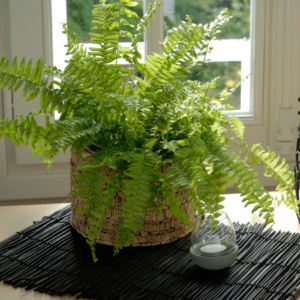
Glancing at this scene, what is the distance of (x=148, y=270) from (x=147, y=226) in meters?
0.09

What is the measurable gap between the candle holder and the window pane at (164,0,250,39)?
1.47 metres

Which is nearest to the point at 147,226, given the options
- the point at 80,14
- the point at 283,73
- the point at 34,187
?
the point at 34,187

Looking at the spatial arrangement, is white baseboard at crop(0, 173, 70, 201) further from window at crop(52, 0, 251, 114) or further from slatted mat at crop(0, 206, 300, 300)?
slatted mat at crop(0, 206, 300, 300)

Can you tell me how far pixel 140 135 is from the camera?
76cm

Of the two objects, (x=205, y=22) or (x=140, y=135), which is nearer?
(x=140, y=135)

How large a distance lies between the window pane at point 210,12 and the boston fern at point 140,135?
4.14ft

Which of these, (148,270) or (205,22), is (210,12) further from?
(148,270)

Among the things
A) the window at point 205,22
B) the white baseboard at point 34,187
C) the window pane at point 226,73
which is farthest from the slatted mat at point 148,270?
the window pane at point 226,73

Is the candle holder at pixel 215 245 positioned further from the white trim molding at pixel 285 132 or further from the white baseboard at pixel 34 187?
the white trim molding at pixel 285 132

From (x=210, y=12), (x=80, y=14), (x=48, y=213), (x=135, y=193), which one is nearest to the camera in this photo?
(x=135, y=193)

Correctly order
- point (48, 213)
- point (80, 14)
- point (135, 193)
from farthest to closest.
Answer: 1. point (80, 14)
2. point (48, 213)
3. point (135, 193)

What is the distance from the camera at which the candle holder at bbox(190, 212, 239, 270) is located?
2.39ft

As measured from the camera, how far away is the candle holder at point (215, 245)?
0.73 m

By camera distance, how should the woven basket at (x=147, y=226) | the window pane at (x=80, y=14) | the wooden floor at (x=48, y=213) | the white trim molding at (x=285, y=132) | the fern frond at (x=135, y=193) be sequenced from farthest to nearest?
the white trim molding at (x=285, y=132), the window pane at (x=80, y=14), the wooden floor at (x=48, y=213), the woven basket at (x=147, y=226), the fern frond at (x=135, y=193)
